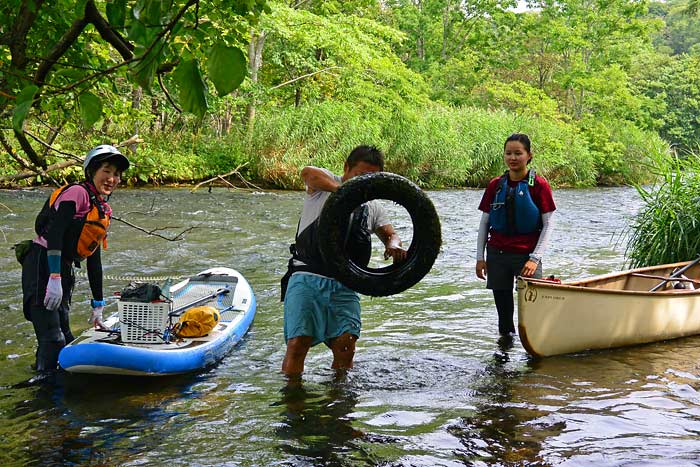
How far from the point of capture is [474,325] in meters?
8.03

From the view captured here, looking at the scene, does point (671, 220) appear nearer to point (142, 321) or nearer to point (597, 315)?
point (597, 315)

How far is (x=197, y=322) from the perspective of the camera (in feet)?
21.6

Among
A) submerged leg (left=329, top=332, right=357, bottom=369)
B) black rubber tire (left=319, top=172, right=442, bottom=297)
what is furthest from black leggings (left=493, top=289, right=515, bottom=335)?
black rubber tire (left=319, top=172, right=442, bottom=297)

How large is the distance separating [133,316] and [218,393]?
943 mm

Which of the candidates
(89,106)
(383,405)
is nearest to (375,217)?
(383,405)

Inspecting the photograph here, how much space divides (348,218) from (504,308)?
247 centimetres

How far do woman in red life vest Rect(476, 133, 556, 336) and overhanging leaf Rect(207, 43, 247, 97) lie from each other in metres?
4.86

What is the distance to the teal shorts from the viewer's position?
5.20 m

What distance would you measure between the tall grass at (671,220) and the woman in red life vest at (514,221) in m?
3.36

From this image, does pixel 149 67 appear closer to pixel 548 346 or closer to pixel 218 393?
pixel 218 393

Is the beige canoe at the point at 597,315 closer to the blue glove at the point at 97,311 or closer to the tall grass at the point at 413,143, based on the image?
the blue glove at the point at 97,311

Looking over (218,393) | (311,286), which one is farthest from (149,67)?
(218,393)

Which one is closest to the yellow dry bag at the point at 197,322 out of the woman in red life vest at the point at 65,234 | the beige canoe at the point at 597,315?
the woman in red life vest at the point at 65,234

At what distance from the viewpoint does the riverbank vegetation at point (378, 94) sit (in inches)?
134
